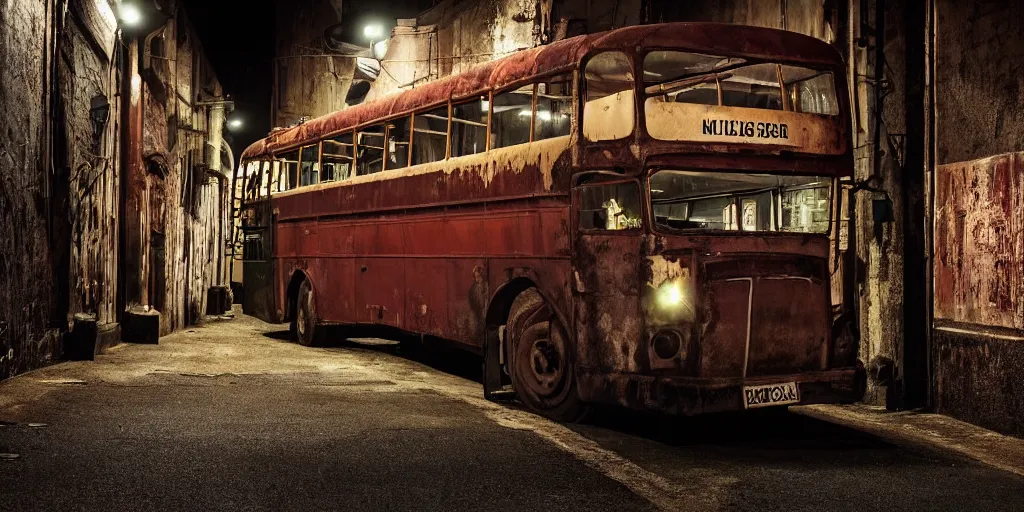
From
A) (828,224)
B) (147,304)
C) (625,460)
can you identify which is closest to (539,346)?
(625,460)

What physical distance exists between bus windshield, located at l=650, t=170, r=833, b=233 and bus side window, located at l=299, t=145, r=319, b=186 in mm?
8413

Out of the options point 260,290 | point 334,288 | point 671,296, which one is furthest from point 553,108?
point 260,290

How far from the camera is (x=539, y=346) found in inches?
371

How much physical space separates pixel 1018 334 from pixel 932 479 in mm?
2677

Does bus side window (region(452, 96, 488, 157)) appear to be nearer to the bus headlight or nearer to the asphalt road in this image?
the asphalt road

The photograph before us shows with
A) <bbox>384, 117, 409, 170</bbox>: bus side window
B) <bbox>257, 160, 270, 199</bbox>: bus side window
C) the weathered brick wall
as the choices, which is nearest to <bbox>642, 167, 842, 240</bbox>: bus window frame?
<bbox>384, 117, 409, 170</bbox>: bus side window

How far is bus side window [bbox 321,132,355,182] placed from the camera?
14281 millimetres

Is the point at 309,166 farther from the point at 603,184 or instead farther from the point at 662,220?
the point at 662,220

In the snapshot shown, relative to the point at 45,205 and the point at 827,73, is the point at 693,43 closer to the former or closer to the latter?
the point at 827,73

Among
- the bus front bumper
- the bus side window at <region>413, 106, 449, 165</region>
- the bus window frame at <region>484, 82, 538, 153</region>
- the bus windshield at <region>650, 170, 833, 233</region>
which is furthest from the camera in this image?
the bus side window at <region>413, 106, 449, 165</region>

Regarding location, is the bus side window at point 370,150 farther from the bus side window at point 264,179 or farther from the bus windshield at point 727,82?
the bus windshield at point 727,82

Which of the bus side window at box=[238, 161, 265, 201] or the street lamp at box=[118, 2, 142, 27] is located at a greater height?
the street lamp at box=[118, 2, 142, 27]

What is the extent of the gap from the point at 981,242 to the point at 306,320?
35.0 ft

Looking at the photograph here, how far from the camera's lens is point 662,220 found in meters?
8.20
